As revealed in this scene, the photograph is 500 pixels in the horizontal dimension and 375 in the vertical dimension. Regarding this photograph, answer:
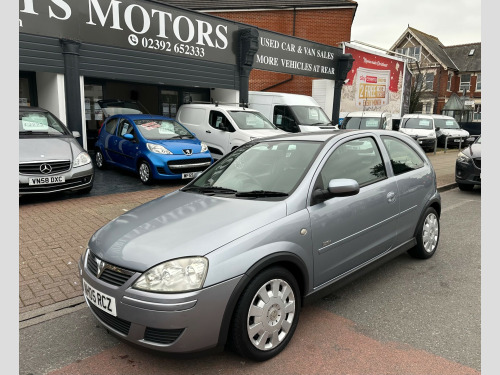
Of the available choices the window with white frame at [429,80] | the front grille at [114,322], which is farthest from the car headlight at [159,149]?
the window with white frame at [429,80]

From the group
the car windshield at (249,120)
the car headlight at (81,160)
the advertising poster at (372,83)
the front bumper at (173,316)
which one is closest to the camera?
the front bumper at (173,316)

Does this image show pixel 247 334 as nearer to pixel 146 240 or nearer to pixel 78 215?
pixel 146 240

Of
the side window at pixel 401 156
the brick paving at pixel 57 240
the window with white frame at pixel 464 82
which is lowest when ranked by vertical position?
the brick paving at pixel 57 240

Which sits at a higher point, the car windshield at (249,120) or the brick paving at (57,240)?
the car windshield at (249,120)

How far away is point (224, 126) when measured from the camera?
10750mm

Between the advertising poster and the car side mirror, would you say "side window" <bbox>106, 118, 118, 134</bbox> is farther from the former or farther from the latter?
the advertising poster

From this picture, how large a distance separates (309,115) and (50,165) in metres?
8.78

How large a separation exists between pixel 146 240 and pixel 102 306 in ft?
1.69

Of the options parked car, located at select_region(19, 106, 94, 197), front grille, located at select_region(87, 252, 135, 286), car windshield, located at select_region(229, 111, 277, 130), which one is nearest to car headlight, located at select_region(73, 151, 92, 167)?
parked car, located at select_region(19, 106, 94, 197)

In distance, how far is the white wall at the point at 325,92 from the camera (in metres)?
18.2

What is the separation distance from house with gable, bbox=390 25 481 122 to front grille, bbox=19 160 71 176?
4478 cm

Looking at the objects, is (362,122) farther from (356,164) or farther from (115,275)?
(115,275)

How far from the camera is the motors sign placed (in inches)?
366

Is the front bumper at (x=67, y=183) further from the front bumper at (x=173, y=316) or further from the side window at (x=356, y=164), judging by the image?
the side window at (x=356, y=164)
